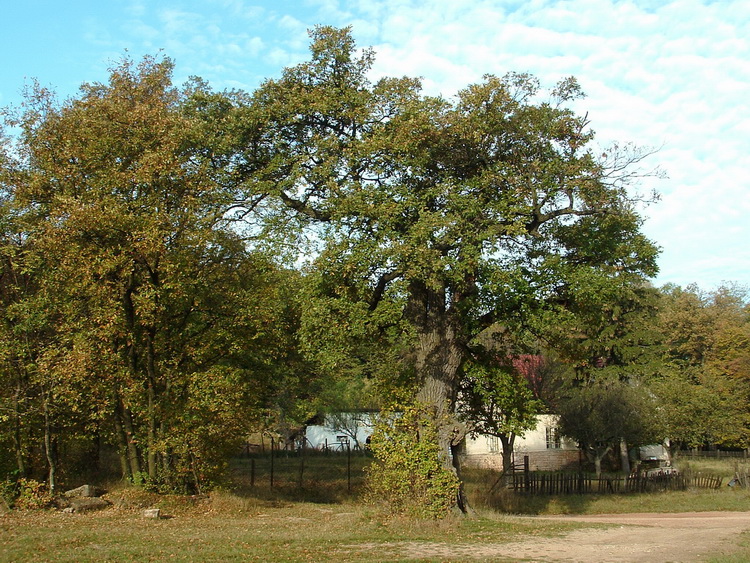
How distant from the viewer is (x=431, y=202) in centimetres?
1698

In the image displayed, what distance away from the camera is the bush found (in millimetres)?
15500

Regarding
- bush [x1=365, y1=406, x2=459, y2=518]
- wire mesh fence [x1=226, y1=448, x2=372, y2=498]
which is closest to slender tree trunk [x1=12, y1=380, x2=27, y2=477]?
wire mesh fence [x1=226, y1=448, x2=372, y2=498]

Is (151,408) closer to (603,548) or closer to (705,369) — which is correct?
(603,548)

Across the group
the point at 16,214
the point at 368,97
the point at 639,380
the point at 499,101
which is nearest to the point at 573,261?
the point at 499,101

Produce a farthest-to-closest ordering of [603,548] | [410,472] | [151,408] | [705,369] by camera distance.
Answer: [705,369] < [151,408] < [410,472] < [603,548]

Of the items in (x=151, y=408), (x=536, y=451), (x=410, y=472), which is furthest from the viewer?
(x=536, y=451)

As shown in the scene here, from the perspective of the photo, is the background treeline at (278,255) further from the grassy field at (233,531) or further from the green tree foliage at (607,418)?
the green tree foliage at (607,418)

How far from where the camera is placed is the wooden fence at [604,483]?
2986cm

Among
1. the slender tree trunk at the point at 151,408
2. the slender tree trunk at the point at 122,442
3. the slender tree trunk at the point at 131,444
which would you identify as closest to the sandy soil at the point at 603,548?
the slender tree trunk at the point at 151,408

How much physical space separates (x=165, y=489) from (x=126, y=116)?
10186 millimetres

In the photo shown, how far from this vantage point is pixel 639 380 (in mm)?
39875

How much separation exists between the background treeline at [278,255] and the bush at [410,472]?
292mm

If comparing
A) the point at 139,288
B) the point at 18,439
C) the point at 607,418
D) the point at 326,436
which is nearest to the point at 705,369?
the point at 607,418

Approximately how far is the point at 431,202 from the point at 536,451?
3127 centimetres
